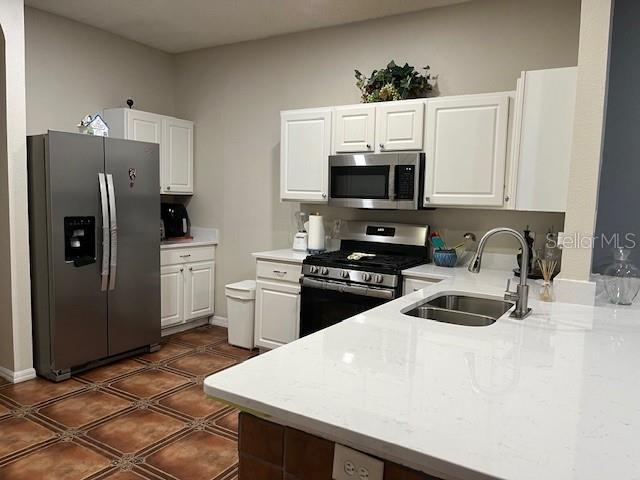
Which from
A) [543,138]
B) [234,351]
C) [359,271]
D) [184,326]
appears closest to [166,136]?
[184,326]

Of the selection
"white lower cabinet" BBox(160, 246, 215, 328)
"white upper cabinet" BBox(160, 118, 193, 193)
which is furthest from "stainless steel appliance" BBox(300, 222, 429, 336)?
"white upper cabinet" BBox(160, 118, 193, 193)

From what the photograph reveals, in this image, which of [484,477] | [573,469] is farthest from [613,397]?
[484,477]

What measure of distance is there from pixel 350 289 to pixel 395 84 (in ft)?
5.04

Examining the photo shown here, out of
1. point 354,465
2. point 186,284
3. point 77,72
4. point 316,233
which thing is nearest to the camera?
point 354,465

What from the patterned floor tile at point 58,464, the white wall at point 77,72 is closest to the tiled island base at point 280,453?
the patterned floor tile at point 58,464

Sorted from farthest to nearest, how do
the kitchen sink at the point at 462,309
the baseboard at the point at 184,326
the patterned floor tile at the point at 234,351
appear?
the baseboard at the point at 184,326 < the patterned floor tile at the point at 234,351 < the kitchen sink at the point at 462,309

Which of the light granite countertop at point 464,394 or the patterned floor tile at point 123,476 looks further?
the patterned floor tile at point 123,476

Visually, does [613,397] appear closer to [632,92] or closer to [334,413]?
[334,413]

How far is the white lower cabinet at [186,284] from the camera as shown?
14.1 feet

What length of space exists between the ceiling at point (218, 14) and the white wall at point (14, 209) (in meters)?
0.70

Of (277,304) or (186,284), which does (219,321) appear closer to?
(186,284)

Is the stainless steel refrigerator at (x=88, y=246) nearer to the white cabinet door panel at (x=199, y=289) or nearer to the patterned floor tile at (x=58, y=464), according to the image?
the white cabinet door panel at (x=199, y=289)

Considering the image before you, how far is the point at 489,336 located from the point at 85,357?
9.76 feet

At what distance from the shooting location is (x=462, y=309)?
2469mm
